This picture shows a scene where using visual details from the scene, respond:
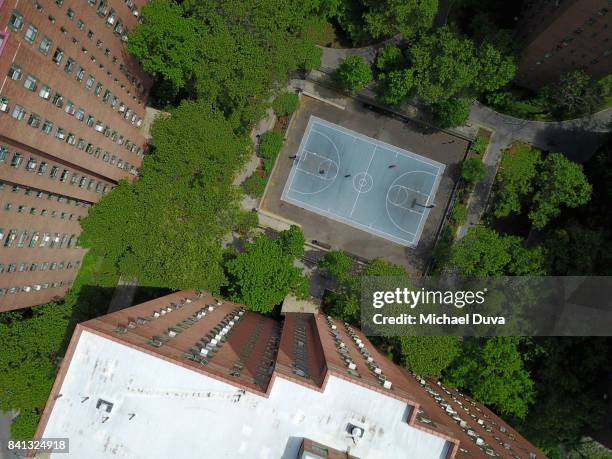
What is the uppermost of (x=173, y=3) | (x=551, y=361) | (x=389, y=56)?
(x=389, y=56)

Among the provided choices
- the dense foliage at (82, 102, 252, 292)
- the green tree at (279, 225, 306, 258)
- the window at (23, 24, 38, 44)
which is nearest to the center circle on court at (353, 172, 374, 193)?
the green tree at (279, 225, 306, 258)

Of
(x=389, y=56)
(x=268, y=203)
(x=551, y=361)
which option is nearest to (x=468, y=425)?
(x=551, y=361)

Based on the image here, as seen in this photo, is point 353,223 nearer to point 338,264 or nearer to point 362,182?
point 362,182

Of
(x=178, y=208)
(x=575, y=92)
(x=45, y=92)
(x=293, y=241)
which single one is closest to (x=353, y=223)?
(x=293, y=241)

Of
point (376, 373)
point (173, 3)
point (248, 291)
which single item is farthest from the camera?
point (248, 291)

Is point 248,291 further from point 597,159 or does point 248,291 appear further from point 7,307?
point 597,159

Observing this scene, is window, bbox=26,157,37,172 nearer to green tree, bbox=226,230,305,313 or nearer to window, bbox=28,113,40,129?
window, bbox=28,113,40,129
